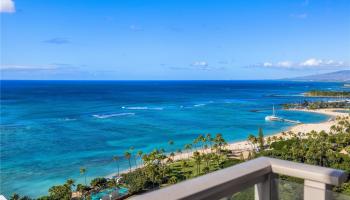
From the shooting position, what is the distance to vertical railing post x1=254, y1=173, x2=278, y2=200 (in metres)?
1.86

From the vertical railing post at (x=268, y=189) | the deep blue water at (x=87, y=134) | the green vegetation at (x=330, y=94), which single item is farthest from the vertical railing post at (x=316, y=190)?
the green vegetation at (x=330, y=94)

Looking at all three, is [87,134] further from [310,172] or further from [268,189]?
[310,172]

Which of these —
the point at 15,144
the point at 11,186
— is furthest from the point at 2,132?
the point at 11,186

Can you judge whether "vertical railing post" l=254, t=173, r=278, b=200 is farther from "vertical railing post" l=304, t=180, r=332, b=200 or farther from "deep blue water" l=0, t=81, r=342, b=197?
"deep blue water" l=0, t=81, r=342, b=197

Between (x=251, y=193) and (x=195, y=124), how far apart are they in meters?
44.2

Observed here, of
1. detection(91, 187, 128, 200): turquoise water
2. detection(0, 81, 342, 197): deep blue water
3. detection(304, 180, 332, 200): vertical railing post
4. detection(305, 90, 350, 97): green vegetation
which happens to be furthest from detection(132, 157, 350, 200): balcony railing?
detection(305, 90, 350, 97): green vegetation

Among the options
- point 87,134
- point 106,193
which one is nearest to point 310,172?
point 106,193

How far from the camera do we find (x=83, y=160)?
2833 centimetres

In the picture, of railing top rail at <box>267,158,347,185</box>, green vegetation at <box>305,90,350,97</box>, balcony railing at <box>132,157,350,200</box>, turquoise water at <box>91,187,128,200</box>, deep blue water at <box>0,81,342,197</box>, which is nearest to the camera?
balcony railing at <box>132,157,350,200</box>

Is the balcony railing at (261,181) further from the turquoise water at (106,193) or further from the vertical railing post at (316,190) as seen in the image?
the turquoise water at (106,193)

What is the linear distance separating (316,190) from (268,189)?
26 cm

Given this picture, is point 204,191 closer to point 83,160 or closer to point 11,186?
point 11,186

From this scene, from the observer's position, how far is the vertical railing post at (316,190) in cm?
174

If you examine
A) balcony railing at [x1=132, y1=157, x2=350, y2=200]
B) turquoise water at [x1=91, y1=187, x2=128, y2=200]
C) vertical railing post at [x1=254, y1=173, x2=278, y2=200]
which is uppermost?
balcony railing at [x1=132, y1=157, x2=350, y2=200]
